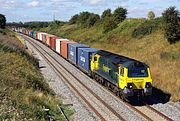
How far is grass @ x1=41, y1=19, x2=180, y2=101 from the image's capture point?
92.7ft

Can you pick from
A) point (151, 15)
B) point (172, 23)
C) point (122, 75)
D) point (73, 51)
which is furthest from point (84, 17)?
point (122, 75)

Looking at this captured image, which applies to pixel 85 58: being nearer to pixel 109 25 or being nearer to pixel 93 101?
pixel 93 101

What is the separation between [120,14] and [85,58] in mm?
47866

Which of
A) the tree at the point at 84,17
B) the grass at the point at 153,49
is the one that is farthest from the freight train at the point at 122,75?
the tree at the point at 84,17

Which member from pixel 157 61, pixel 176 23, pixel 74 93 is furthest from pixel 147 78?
pixel 176 23

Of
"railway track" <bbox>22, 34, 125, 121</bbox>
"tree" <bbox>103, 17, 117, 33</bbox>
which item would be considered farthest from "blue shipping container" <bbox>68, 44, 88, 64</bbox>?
"tree" <bbox>103, 17, 117, 33</bbox>

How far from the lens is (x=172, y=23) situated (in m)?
45.5

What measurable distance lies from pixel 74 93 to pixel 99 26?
6419 centimetres

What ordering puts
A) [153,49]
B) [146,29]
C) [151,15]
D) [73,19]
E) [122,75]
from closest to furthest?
1. [122,75]
2. [153,49]
3. [146,29]
4. [151,15]
5. [73,19]

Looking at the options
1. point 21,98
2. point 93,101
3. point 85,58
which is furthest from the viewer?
point 85,58

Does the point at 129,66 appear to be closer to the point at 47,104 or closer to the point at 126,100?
the point at 126,100

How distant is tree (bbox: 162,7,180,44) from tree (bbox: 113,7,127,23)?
3338 cm

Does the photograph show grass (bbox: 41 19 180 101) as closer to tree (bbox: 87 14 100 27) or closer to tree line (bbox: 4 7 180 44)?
tree line (bbox: 4 7 180 44)

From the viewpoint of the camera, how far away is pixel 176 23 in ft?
150
